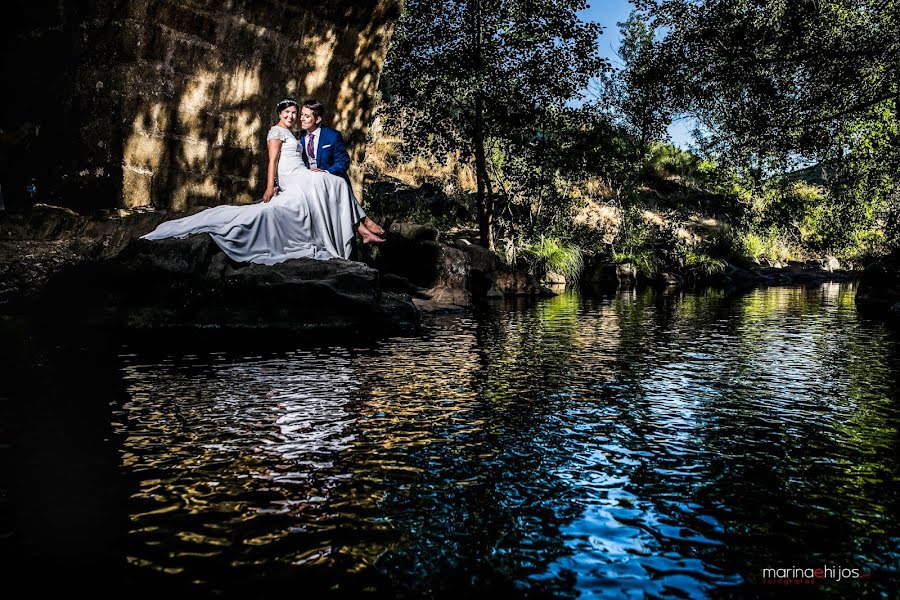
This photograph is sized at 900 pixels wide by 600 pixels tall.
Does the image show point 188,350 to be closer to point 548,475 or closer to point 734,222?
point 548,475

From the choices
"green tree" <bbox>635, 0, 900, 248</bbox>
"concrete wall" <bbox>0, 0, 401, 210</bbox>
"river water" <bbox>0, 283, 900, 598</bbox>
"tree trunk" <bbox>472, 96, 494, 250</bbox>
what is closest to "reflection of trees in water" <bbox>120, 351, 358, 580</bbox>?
"river water" <bbox>0, 283, 900, 598</bbox>

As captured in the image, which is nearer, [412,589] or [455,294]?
[412,589]

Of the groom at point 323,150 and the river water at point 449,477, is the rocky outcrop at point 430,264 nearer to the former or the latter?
the groom at point 323,150

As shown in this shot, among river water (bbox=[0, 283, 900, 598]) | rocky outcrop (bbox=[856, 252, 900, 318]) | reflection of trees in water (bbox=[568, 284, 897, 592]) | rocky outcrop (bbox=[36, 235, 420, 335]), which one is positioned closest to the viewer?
river water (bbox=[0, 283, 900, 598])

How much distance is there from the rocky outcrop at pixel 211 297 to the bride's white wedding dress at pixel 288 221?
2.42 feet

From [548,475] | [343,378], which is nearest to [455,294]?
[343,378]

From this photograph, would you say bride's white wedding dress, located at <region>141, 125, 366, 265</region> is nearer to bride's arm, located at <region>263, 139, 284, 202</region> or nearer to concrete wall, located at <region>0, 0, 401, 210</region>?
bride's arm, located at <region>263, 139, 284, 202</region>

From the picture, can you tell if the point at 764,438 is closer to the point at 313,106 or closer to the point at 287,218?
the point at 287,218

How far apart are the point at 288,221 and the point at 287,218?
50 millimetres

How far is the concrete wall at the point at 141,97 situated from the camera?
500 inches

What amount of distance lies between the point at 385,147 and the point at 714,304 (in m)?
20.6

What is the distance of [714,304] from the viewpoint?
16.2m

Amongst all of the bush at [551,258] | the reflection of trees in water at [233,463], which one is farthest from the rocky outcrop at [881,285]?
the reflection of trees in water at [233,463]

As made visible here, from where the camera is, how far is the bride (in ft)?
35.7
